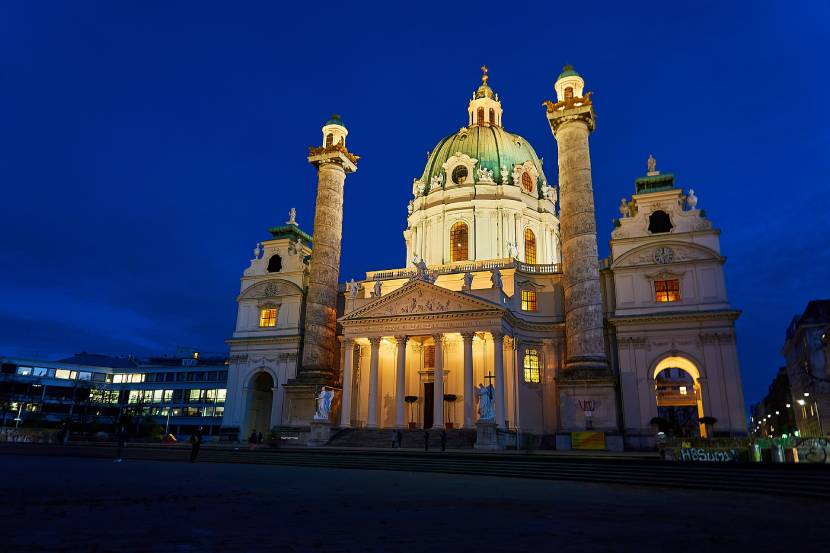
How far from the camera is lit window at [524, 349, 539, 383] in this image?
4034cm

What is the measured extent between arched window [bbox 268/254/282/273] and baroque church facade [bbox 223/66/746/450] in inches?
3.9

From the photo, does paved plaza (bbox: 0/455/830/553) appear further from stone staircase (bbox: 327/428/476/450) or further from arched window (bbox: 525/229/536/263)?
arched window (bbox: 525/229/536/263)

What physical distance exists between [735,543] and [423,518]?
13.5 feet

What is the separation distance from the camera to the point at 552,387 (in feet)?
132

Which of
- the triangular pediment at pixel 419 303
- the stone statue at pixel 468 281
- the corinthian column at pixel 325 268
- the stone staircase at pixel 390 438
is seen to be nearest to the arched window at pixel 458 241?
the stone statue at pixel 468 281

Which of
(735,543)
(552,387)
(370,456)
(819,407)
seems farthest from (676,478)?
(819,407)

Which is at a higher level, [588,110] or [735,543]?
[588,110]

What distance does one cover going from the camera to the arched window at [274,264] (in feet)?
164

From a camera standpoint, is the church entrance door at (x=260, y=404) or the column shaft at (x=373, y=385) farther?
the church entrance door at (x=260, y=404)

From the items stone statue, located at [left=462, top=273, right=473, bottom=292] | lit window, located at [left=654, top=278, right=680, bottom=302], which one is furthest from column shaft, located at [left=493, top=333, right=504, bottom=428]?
lit window, located at [left=654, top=278, right=680, bottom=302]

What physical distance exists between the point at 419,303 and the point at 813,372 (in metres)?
39.0

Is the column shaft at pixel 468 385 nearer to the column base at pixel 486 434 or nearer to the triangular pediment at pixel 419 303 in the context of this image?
the triangular pediment at pixel 419 303

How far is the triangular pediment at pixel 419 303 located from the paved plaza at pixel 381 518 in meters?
23.5

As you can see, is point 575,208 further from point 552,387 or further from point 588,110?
point 552,387
